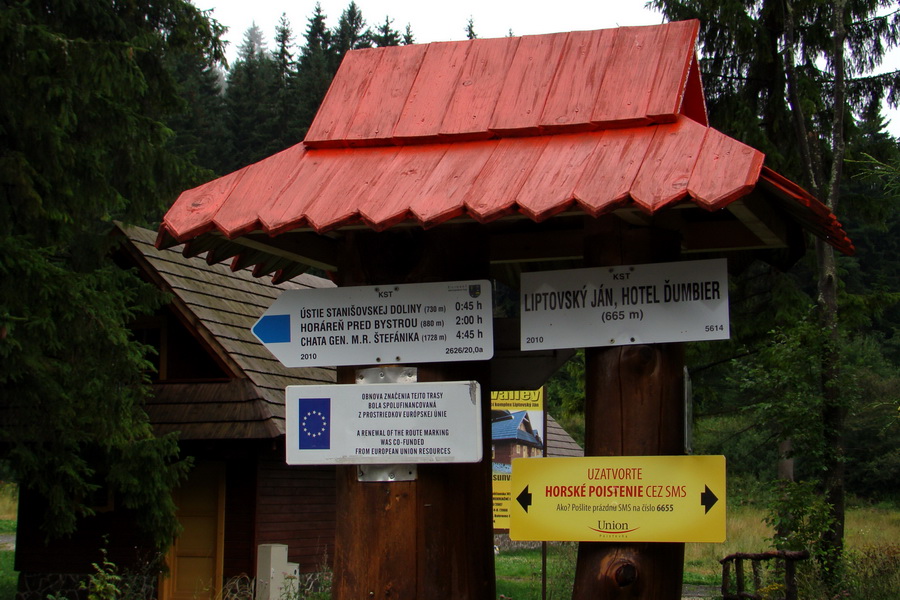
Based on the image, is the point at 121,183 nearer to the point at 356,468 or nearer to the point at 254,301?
the point at 254,301

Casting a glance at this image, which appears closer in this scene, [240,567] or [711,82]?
[240,567]

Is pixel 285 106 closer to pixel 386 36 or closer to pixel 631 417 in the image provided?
pixel 386 36

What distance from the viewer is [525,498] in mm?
4465

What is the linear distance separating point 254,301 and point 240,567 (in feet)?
15.4

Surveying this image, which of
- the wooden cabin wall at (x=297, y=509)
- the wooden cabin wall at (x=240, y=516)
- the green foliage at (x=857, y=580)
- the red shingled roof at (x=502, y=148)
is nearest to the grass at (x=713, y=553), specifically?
the green foliage at (x=857, y=580)

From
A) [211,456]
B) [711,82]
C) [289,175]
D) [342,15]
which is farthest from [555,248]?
[342,15]

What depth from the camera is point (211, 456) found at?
15359 mm

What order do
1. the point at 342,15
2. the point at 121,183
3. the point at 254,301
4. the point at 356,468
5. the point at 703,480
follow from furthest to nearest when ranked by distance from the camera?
the point at 342,15 → the point at 254,301 → the point at 121,183 → the point at 356,468 → the point at 703,480

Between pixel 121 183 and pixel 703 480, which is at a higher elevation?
pixel 121 183

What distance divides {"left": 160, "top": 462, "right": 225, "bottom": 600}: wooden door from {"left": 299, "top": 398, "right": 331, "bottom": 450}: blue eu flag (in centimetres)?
1147

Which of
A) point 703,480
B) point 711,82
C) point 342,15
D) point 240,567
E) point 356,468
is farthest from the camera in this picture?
point 342,15

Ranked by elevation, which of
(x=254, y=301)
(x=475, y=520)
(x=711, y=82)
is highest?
(x=711, y=82)

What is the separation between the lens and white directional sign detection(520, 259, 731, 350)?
423 centimetres

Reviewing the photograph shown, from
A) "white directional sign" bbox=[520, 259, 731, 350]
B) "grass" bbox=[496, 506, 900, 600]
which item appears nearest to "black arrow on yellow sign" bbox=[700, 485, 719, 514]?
"white directional sign" bbox=[520, 259, 731, 350]
